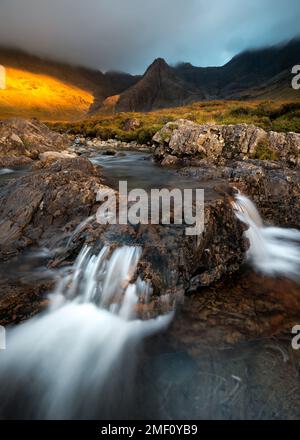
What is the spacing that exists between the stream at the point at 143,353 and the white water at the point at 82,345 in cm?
2

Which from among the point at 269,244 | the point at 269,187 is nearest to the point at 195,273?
the point at 269,244

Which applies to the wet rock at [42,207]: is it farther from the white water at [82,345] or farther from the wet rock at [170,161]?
the wet rock at [170,161]

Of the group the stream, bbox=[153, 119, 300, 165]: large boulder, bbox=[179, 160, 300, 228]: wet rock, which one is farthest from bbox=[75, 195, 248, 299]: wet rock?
bbox=[153, 119, 300, 165]: large boulder

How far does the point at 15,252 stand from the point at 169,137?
17.7m

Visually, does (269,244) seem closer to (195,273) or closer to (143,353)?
(195,273)

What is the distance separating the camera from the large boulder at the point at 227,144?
1961cm

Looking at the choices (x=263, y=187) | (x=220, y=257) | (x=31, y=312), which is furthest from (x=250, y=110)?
(x=31, y=312)

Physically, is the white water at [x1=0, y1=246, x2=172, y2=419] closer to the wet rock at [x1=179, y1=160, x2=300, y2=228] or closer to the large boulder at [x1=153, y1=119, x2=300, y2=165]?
the wet rock at [x1=179, y1=160, x2=300, y2=228]

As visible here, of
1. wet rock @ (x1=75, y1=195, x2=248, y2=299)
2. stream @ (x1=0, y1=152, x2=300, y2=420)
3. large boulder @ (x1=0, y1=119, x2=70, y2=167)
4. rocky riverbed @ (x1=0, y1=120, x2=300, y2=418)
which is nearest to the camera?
stream @ (x1=0, y1=152, x2=300, y2=420)

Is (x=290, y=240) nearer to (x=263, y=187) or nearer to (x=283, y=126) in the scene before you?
(x=263, y=187)

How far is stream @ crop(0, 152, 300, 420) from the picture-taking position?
444 centimetres

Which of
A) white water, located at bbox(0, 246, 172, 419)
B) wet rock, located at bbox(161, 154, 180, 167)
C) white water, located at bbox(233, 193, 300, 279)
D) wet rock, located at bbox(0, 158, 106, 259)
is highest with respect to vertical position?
wet rock, located at bbox(161, 154, 180, 167)

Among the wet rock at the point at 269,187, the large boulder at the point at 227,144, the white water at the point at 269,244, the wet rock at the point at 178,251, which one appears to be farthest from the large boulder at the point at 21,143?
the white water at the point at 269,244

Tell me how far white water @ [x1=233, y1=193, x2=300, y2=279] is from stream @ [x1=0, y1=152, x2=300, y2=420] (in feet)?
1.21
